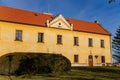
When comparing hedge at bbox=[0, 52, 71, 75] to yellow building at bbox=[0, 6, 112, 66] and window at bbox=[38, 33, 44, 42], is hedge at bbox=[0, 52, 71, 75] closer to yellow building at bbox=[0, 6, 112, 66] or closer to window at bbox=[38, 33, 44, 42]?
yellow building at bbox=[0, 6, 112, 66]

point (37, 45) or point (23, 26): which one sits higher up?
point (23, 26)

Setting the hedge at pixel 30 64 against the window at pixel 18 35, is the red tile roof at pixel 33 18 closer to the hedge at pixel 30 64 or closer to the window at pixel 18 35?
the window at pixel 18 35

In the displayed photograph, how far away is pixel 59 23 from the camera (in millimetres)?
45656

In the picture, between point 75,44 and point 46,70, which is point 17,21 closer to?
point 75,44

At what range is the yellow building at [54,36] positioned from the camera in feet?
131

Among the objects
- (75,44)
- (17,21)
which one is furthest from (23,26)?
(75,44)

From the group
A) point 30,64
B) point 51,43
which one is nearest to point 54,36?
point 51,43

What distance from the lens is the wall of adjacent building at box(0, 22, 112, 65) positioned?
3928 cm

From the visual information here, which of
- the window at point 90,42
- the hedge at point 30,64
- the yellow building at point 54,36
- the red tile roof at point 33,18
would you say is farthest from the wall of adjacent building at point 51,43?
the hedge at point 30,64

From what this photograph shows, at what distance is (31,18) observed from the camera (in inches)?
1734

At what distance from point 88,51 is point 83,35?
324cm

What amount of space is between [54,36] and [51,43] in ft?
4.45

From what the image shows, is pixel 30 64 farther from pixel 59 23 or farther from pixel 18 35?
pixel 59 23

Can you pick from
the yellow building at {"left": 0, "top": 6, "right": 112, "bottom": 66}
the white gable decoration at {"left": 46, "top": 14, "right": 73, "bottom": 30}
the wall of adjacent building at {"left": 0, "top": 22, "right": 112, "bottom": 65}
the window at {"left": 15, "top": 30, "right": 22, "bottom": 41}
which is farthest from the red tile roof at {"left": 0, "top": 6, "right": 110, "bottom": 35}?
the window at {"left": 15, "top": 30, "right": 22, "bottom": 41}
